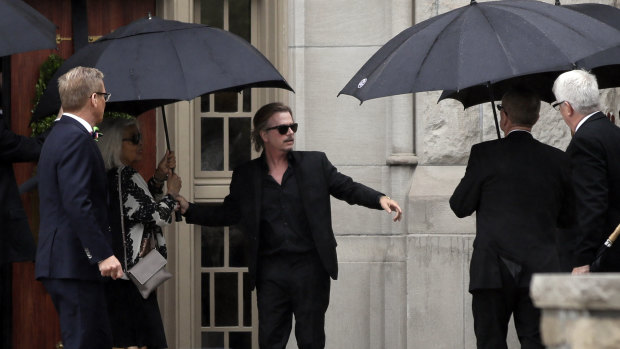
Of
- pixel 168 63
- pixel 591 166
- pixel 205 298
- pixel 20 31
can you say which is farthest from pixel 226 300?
pixel 591 166

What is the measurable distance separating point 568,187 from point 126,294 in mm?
2587

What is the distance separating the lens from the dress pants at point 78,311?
6434 mm

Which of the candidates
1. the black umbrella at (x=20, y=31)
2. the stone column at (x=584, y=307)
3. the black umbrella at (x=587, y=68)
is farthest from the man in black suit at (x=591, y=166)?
the stone column at (x=584, y=307)

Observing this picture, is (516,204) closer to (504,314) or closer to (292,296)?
(504,314)

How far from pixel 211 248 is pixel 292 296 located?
7.93 ft

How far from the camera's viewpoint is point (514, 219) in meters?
6.79

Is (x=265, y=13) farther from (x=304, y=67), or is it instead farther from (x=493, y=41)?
(x=493, y=41)

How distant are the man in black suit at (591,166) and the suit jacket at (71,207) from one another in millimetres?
2393

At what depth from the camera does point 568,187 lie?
A: 22.6 ft

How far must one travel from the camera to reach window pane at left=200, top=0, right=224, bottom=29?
9742 mm

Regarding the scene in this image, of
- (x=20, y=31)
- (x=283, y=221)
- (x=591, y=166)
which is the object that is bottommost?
(x=283, y=221)

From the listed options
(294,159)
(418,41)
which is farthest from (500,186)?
(294,159)

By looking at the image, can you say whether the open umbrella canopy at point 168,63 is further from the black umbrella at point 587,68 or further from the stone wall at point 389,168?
the stone wall at point 389,168

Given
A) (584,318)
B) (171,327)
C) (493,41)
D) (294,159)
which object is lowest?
(171,327)
